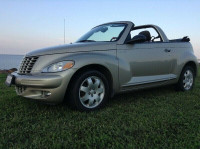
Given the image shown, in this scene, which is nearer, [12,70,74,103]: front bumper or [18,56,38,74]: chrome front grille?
[12,70,74,103]: front bumper

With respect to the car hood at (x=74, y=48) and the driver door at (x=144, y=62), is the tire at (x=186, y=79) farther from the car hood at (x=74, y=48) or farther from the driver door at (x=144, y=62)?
the car hood at (x=74, y=48)

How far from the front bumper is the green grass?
28 cm

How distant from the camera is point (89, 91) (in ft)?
10.4

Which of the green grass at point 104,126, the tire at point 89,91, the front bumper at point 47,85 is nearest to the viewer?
the green grass at point 104,126

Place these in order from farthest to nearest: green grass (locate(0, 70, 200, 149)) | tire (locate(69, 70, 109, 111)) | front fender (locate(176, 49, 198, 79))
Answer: front fender (locate(176, 49, 198, 79)), tire (locate(69, 70, 109, 111)), green grass (locate(0, 70, 200, 149))

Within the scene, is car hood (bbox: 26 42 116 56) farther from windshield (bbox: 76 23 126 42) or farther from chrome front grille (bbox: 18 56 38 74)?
windshield (bbox: 76 23 126 42)

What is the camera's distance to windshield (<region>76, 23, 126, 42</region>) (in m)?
3.79

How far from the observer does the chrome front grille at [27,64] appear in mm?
3054

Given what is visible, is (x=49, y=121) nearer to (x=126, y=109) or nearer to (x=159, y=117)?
(x=126, y=109)

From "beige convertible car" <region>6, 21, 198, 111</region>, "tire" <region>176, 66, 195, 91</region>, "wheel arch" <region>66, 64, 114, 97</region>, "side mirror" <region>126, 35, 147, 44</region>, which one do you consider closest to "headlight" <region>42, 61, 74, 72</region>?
"beige convertible car" <region>6, 21, 198, 111</region>

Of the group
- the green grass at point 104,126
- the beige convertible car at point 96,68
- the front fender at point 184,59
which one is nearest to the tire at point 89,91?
the beige convertible car at point 96,68

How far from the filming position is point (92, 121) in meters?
2.66

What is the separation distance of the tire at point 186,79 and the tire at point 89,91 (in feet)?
7.67

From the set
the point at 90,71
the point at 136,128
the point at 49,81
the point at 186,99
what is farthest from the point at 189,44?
the point at 49,81
